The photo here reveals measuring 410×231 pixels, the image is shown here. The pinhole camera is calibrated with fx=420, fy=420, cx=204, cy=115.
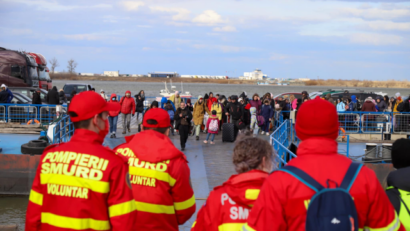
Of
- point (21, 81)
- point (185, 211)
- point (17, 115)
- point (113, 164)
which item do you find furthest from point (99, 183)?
point (21, 81)

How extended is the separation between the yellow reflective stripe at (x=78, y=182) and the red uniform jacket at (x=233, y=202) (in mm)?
732

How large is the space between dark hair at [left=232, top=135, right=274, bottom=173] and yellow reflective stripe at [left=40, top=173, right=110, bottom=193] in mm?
897

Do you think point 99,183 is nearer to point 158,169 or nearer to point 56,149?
point 56,149

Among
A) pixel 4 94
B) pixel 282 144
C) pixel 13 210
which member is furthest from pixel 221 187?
pixel 4 94

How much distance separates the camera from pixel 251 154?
2885 millimetres

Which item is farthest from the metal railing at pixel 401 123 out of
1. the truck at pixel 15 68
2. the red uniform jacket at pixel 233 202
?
the truck at pixel 15 68

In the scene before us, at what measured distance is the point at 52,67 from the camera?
147 meters

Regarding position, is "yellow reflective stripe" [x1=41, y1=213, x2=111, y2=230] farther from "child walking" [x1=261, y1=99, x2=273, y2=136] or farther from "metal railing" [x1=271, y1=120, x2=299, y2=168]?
"child walking" [x1=261, y1=99, x2=273, y2=136]

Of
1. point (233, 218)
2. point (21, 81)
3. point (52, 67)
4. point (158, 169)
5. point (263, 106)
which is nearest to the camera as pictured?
point (233, 218)

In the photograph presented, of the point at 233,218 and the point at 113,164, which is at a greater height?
the point at 113,164

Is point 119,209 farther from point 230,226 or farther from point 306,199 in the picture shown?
point 306,199

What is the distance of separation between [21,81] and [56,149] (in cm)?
2621

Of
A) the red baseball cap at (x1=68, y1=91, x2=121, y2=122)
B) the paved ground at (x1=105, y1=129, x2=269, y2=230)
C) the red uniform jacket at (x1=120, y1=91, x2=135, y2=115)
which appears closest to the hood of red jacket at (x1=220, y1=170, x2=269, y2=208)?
the red baseball cap at (x1=68, y1=91, x2=121, y2=122)

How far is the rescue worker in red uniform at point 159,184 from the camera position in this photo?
3525 millimetres
